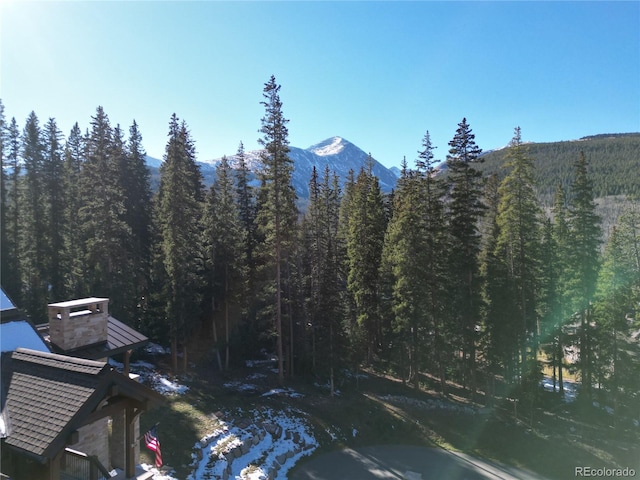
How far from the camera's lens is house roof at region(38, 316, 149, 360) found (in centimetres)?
1159

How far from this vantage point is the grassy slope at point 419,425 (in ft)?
70.6

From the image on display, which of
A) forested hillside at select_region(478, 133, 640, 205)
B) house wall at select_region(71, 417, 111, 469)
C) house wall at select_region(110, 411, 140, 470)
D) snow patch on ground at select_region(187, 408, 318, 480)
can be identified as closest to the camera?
house wall at select_region(71, 417, 111, 469)

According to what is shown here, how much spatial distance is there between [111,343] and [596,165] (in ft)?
662

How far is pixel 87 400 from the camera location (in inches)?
307

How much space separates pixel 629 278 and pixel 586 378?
9133mm

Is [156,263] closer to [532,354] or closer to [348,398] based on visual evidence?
[348,398]

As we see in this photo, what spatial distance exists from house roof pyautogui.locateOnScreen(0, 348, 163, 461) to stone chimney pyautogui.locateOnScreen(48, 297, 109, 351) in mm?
1884

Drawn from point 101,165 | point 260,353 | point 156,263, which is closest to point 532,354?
point 260,353

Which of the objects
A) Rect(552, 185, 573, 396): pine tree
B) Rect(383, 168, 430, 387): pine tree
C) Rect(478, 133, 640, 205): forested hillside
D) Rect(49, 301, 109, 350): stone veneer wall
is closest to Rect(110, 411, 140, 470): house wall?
Rect(49, 301, 109, 350): stone veneer wall

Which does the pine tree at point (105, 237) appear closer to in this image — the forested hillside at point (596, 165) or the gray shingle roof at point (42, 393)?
the gray shingle roof at point (42, 393)

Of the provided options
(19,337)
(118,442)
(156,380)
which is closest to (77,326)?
(19,337)

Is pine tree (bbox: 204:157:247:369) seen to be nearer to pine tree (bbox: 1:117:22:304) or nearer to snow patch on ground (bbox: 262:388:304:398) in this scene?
snow patch on ground (bbox: 262:388:304:398)

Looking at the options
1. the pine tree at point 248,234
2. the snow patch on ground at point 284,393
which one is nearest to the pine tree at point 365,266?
the snow patch on ground at point 284,393

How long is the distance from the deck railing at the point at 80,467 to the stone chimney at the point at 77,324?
3452mm
